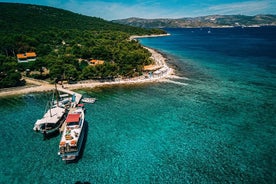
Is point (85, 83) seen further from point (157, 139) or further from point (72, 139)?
point (157, 139)

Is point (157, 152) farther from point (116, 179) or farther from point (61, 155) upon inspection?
point (61, 155)

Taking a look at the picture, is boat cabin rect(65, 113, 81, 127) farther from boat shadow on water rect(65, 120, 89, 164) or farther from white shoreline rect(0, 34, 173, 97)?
white shoreline rect(0, 34, 173, 97)

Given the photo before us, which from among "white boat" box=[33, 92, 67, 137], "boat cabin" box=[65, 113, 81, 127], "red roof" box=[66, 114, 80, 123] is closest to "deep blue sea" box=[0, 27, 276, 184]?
"white boat" box=[33, 92, 67, 137]

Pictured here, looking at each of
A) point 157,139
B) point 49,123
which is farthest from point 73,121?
point 157,139

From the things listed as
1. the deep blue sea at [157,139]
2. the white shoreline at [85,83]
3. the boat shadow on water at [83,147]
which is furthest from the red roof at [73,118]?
the white shoreline at [85,83]

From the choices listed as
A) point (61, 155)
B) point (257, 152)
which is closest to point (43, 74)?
point (61, 155)

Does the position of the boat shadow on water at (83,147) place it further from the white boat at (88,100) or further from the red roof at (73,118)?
the white boat at (88,100)
